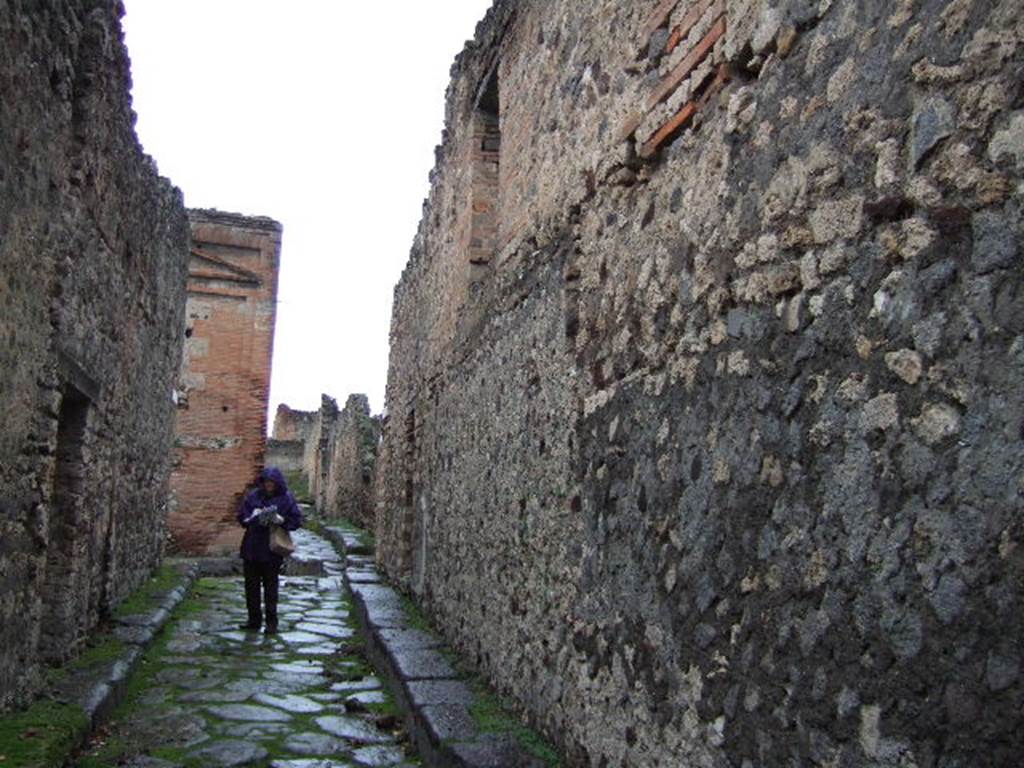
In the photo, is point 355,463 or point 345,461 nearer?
point 355,463

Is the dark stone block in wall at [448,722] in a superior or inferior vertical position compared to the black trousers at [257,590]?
inferior

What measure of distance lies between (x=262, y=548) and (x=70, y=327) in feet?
10.2

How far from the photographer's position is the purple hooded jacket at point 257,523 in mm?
7496

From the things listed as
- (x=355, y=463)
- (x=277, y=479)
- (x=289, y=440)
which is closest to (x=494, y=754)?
(x=277, y=479)

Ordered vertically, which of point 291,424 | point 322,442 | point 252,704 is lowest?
point 252,704

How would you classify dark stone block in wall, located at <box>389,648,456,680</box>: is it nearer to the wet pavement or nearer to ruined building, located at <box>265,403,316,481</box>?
the wet pavement

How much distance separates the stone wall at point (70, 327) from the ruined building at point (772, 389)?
226 centimetres

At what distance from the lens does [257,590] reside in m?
7.54

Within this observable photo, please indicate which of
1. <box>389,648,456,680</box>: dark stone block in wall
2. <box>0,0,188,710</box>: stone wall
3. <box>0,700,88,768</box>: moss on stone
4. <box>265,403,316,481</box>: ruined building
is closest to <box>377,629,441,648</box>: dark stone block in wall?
<box>389,648,456,680</box>: dark stone block in wall

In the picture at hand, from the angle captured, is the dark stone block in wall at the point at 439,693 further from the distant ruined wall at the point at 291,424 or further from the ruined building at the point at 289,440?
the distant ruined wall at the point at 291,424

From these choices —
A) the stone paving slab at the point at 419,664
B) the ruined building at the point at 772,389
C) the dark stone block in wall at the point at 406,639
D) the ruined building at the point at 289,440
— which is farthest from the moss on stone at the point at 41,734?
the ruined building at the point at 289,440

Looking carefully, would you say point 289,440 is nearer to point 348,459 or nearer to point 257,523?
point 348,459

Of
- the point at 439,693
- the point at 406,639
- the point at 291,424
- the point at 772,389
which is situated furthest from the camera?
the point at 291,424

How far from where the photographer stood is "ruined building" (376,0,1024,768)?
1569 millimetres
